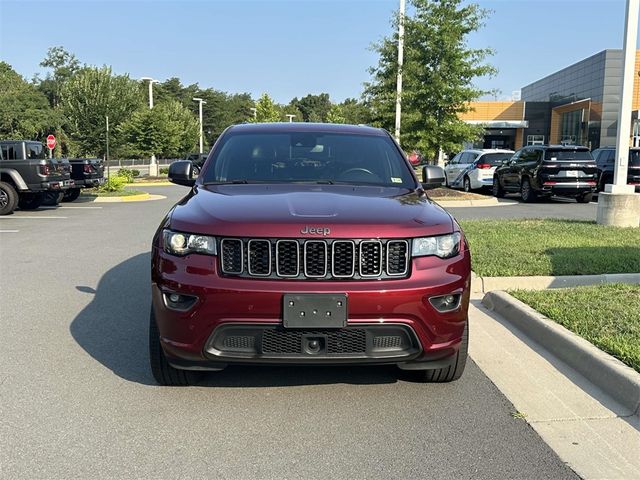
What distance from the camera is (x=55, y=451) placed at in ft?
10.5

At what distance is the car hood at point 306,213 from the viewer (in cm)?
352

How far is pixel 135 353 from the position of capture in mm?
4734

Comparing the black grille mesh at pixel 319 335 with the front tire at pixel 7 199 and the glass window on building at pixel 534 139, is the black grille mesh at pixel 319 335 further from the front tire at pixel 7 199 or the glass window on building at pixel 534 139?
the glass window on building at pixel 534 139

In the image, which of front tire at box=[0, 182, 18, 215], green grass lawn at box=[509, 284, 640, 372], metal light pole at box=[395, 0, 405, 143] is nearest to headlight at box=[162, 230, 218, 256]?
green grass lawn at box=[509, 284, 640, 372]

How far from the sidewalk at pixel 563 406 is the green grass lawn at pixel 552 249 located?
201cm

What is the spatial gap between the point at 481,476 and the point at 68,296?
5.05 m

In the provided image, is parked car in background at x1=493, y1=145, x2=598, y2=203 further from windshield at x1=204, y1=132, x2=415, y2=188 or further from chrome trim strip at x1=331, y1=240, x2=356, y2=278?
chrome trim strip at x1=331, y1=240, x2=356, y2=278

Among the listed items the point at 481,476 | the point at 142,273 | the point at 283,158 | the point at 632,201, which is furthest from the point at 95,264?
the point at 632,201

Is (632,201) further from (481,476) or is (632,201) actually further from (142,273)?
(481,476)

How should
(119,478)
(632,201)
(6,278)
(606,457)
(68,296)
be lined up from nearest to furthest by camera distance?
(119,478) < (606,457) < (68,296) < (6,278) < (632,201)

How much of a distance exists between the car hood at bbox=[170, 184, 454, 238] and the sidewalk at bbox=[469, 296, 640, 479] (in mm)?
1224

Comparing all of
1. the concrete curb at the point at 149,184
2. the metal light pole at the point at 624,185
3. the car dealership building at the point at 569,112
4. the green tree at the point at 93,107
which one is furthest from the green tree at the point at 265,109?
the metal light pole at the point at 624,185

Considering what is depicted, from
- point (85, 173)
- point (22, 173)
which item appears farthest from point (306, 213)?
point (85, 173)

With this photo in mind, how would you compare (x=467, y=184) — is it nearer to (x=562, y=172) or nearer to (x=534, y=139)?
(x=562, y=172)
